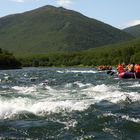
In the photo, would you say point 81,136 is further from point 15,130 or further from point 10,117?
point 10,117

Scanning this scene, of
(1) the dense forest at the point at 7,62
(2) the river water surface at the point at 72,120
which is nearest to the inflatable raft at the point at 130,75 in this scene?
(2) the river water surface at the point at 72,120

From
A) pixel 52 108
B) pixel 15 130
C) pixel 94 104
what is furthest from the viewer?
pixel 94 104

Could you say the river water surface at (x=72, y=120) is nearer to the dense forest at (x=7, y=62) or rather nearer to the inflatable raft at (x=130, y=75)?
the inflatable raft at (x=130, y=75)

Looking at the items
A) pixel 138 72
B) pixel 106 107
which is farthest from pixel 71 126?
pixel 138 72

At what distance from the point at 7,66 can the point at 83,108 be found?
450ft

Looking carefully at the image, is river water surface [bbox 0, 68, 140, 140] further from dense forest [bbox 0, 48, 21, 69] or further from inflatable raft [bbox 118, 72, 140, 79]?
dense forest [bbox 0, 48, 21, 69]

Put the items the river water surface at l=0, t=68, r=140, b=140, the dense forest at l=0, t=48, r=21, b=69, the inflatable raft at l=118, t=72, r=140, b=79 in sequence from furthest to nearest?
the dense forest at l=0, t=48, r=21, b=69
the inflatable raft at l=118, t=72, r=140, b=79
the river water surface at l=0, t=68, r=140, b=140

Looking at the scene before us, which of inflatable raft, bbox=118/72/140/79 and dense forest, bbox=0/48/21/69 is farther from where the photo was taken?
dense forest, bbox=0/48/21/69

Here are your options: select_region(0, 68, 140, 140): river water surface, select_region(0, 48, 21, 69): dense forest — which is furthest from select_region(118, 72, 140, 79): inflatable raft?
select_region(0, 48, 21, 69): dense forest

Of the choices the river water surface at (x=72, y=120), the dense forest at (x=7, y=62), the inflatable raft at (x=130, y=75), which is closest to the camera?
the river water surface at (x=72, y=120)

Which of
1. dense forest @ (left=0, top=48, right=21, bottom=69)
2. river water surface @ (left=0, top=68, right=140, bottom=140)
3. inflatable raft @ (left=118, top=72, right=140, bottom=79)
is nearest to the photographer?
river water surface @ (left=0, top=68, right=140, bottom=140)

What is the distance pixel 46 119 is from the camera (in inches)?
848

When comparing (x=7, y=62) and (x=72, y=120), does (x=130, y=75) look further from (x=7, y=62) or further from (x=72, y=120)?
(x=7, y=62)

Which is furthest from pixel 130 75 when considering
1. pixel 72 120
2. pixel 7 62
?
pixel 7 62
